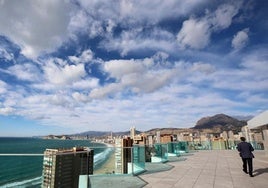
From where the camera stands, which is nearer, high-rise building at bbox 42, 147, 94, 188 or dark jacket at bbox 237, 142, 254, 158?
high-rise building at bbox 42, 147, 94, 188

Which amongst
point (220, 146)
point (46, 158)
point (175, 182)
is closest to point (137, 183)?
point (175, 182)

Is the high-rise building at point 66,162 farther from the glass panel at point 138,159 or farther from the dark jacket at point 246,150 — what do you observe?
the dark jacket at point 246,150

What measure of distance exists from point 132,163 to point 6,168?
59.9m

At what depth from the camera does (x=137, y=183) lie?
6000 mm

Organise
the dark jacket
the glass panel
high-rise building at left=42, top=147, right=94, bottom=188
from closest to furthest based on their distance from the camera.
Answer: high-rise building at left=42, top=147, right=94, bottom=188, the glass panel, the dark jacket

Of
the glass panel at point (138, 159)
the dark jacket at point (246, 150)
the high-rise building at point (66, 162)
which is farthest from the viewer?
the dark jacket at point (246, 150)

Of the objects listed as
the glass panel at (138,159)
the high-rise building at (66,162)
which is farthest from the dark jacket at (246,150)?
the high-rise building at (66,162)

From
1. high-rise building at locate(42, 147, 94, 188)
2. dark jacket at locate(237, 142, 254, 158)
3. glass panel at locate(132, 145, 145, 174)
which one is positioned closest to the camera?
high-rise building at locate(42, 147, 94, 188)

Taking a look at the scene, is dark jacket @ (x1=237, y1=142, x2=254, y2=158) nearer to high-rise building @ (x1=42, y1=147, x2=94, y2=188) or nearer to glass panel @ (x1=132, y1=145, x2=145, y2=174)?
glass panel @ (x1=132, y1=145, x2=145, y2=174)

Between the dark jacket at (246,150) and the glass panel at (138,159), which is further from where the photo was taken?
the dark jacket at (246,150)

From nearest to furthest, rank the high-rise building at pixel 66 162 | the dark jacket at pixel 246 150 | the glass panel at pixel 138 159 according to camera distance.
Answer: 1. the high-rise building at pixel 66 162
2. the glass panel at pixel 138 159
3. the dark jacket at pixel 246 150

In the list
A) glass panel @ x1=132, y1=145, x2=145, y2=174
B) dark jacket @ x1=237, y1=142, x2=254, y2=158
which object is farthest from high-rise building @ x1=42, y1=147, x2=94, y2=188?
dark jacket @ x1=237, y1=142, x2=254, y2=158

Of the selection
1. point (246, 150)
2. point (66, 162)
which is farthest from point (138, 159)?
point (246, 150)

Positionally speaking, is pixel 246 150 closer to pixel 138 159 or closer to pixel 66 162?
pixel 138 159
